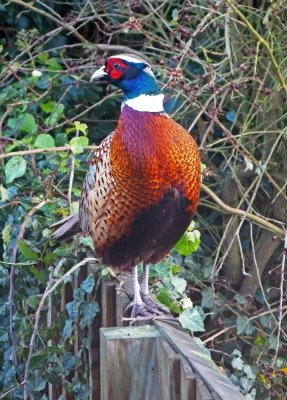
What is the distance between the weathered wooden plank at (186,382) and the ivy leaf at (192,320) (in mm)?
710

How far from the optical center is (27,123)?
4.60 metres

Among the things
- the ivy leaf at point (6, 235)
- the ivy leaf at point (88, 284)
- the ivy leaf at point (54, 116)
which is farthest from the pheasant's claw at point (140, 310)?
the ivy leaf at point (54, 116)

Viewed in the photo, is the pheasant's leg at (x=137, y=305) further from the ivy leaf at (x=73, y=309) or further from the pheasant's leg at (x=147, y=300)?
the ivy leaf at (x=73, y=309)

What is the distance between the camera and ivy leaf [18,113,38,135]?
4.59 m

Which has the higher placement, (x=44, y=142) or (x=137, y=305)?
(x=44, y=142)

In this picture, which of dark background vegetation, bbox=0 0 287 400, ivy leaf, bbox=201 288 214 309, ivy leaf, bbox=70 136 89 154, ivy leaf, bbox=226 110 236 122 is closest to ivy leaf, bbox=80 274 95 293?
dark background vegetation, bbox=0 0 287 400

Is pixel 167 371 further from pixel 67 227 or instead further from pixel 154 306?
pixel 67 227

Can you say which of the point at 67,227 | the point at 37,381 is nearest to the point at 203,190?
the point at 67,227

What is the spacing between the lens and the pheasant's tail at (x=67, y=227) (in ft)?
10.5

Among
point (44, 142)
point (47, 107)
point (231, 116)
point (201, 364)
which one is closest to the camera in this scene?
point (201, 364)

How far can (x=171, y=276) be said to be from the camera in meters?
3.00

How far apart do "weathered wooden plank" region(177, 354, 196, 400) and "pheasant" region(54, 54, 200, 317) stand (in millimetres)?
837

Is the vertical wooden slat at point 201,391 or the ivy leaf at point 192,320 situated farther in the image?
the ivy leaf at point 192,320

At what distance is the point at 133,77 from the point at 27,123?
1.77 m
